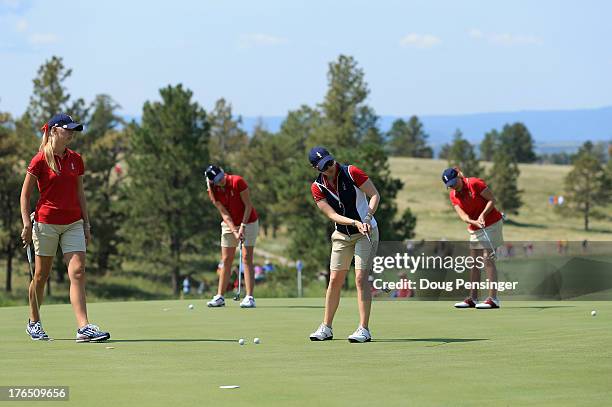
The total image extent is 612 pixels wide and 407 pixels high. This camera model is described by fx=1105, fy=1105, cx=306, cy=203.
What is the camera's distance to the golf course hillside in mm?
116188

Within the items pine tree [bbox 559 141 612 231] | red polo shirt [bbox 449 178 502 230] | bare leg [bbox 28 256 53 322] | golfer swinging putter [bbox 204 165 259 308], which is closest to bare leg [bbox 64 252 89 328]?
bare leg [bbox 28 256 53 322]

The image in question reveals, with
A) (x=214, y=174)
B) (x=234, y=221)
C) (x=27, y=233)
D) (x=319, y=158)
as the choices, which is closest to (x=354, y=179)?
(x=319, y=158)

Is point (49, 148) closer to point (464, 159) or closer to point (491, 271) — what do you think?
point (491, 271)

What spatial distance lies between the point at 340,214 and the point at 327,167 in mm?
640

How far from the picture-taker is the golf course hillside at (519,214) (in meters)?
116

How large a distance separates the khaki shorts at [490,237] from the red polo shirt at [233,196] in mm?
3491

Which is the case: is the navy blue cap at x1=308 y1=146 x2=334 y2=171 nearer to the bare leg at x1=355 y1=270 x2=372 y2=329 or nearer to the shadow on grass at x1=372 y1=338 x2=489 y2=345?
the bare leg at x1=355 y1=270 x2=372 y2=329

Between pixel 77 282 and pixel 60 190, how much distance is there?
40.0 inches

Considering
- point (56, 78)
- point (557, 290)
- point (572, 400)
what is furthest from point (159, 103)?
point (572, 400)

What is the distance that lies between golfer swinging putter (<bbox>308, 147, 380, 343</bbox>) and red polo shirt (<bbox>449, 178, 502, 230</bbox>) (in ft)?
15.7

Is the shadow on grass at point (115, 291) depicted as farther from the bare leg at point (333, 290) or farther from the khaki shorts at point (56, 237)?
the bare leg at point (333, 290)

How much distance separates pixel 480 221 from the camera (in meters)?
16.8

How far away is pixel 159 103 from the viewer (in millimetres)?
71438

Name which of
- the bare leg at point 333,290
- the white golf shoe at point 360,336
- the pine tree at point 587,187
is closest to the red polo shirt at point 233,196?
the bare leg at point 333,290
